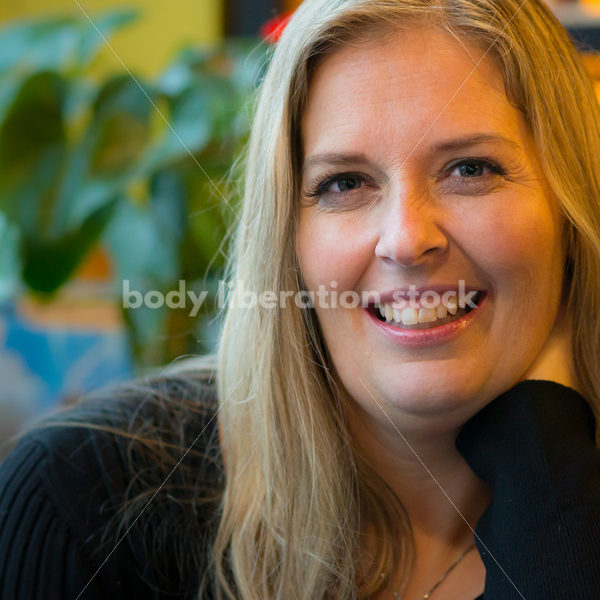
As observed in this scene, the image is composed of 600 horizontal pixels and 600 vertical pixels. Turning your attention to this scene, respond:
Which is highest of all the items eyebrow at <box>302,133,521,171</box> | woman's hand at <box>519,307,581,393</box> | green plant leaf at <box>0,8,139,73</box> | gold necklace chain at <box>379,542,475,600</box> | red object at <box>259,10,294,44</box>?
green plant leaf at <box>0,8,139,73</box>

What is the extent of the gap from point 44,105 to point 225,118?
1.17ft

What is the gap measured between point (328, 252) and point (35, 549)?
17.8 inches

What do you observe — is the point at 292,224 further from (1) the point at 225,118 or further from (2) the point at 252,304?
(1) the point at 225,118

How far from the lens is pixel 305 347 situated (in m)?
0.88

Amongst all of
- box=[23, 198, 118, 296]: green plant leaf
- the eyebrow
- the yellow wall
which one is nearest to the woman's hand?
the eyebrow

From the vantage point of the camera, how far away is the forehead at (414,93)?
0.77m

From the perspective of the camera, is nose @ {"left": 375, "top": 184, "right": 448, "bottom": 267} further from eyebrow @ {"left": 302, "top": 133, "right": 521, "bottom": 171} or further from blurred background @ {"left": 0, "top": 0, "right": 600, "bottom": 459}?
blurred background @ {"left": 0, "top": 0, "right": 600, "bottom": 459}

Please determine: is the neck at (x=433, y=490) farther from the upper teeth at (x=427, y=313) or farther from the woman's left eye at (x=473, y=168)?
the woman's left eye at (x=473, y=168)

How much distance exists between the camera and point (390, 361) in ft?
2.64

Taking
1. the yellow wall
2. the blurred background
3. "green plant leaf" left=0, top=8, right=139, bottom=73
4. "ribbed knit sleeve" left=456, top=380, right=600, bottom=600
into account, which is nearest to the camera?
"ribbed knit sleeve" left=456, top=380, right=600, bottom=600

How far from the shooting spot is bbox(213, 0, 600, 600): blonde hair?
0.79 m

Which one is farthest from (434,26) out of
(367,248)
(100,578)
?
(100,578)

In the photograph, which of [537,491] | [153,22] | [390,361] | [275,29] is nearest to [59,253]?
[275,29]

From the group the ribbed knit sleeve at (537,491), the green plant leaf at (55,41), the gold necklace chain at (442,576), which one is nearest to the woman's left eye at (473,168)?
the ribbed knit sleeve at (537,491)
